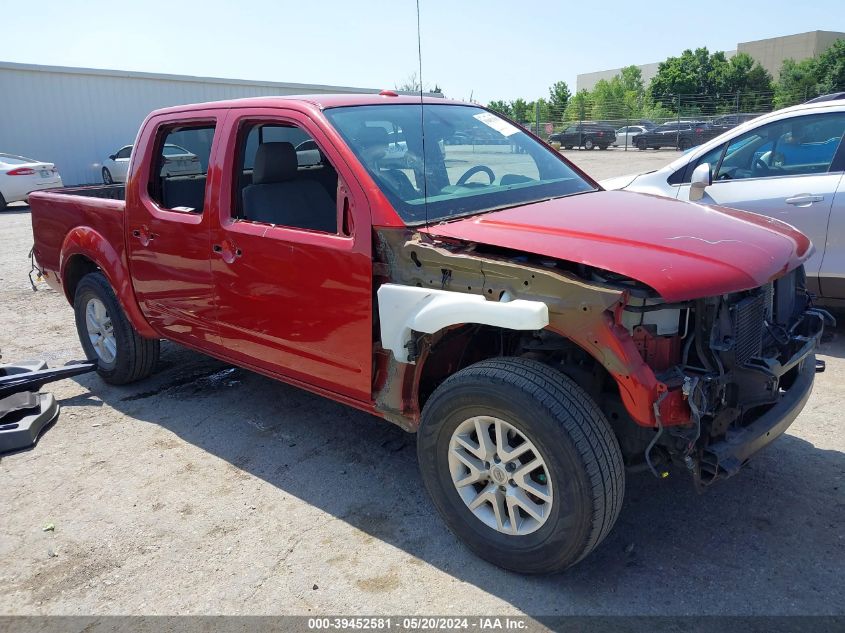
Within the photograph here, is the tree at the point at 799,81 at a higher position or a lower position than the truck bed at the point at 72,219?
higher

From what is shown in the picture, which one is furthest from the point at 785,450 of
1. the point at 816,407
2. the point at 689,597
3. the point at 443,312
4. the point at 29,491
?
the point at 29,491

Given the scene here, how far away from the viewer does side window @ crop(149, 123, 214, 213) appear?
4516 mm

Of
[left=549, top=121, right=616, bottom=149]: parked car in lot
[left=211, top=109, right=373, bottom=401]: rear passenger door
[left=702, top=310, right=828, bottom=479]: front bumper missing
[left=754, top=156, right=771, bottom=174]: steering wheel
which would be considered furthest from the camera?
[left=549, top=121, right=616, bottom=149]: parked car in lot

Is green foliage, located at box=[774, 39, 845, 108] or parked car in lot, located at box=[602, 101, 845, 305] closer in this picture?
parked car in lot, located at box=[602, 101, 845, 305]

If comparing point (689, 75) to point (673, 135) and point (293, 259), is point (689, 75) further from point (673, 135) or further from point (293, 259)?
point (293, 259)

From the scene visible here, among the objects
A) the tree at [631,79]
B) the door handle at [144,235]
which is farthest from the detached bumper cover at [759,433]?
the tree at [631,79]

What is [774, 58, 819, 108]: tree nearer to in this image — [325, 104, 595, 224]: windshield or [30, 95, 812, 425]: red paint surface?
[325, 104, 595, 224]: windshield

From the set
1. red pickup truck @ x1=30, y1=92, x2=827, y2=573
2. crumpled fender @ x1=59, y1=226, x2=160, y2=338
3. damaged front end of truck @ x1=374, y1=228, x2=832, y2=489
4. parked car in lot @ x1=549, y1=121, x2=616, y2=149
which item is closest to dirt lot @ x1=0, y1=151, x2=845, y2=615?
red pickup truck @ x1=30, y1=92, x2=827, y2=573

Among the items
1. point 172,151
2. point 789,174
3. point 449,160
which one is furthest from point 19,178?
point 789,174

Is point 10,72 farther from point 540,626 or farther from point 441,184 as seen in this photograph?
point 540,626

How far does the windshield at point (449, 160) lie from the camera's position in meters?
3.36

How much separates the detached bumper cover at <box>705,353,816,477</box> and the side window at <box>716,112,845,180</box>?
2.83 m

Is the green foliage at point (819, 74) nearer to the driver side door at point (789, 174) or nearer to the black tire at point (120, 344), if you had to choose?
the driver side door at point (789, 174)

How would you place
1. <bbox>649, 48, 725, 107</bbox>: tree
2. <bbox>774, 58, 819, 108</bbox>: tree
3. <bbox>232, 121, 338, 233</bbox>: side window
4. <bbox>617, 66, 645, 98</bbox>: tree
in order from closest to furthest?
<bbox>232, 121, 338, 233</bbox>: side window
<bbox>774, 58, 819, 108</bbox>: tree
<bbox>649, 48, 725, 107</bbox>: tree
<bbox>617, 66, 645, 98</bbox>: tree
